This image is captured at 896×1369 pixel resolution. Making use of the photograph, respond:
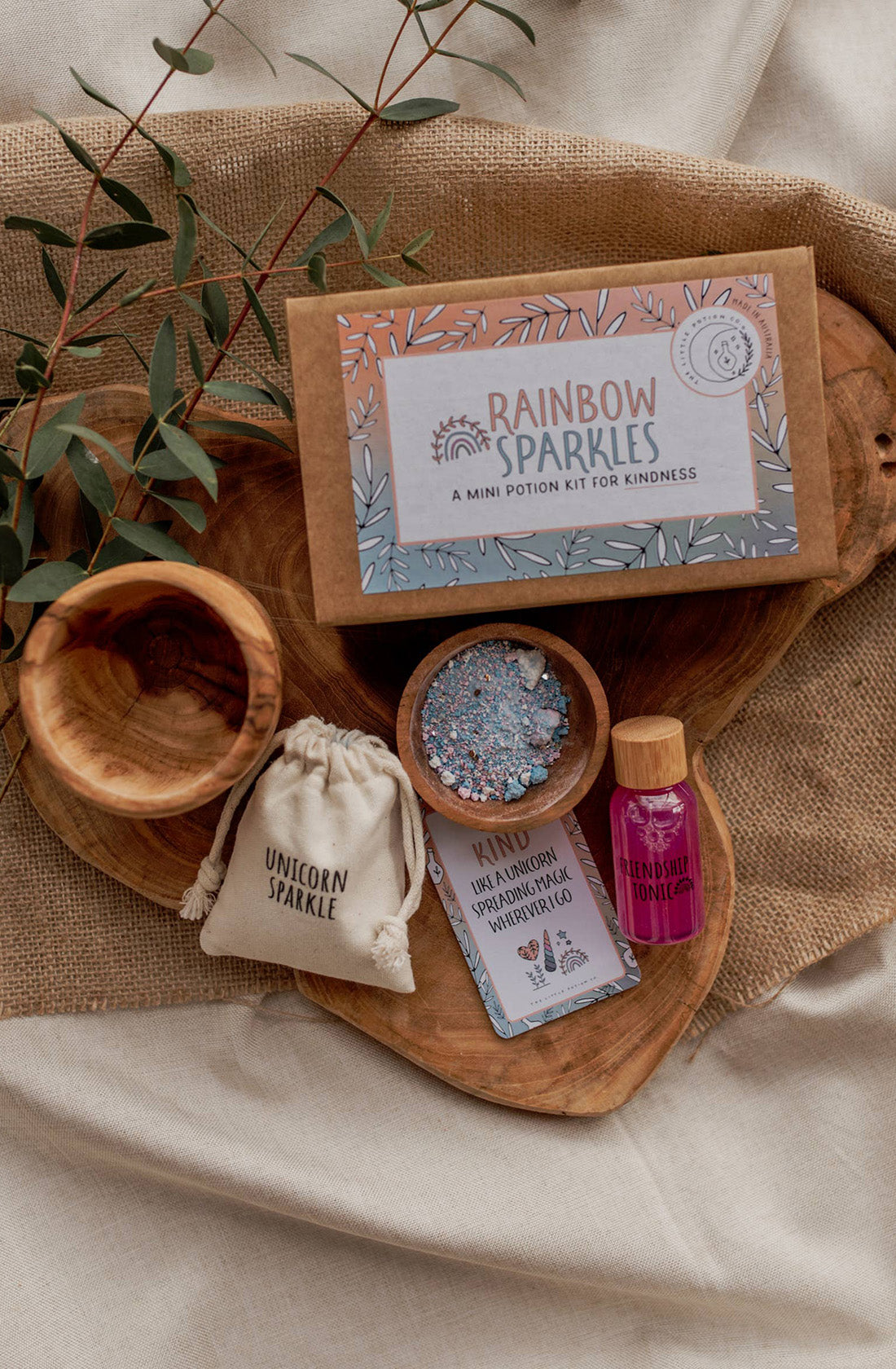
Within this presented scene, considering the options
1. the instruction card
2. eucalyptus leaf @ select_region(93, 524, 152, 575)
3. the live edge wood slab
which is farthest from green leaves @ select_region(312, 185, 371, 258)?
the instruction card

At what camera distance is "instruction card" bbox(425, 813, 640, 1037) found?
44.0 inches

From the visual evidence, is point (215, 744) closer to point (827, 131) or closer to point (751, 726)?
point (751, 726)

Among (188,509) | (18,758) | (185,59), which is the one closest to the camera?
(185,59)

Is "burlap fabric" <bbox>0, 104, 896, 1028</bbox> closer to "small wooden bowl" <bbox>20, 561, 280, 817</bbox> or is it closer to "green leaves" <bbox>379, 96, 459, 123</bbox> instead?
"green leaves" <bbox>379, 96, 459, 123</bbox>

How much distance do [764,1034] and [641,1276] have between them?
0.32m

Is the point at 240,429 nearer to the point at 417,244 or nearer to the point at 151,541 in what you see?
the point at 151,541

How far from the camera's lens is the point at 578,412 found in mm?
972

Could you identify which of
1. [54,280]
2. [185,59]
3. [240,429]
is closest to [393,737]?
[240,429]

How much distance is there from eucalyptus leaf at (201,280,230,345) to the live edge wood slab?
0.14 metres

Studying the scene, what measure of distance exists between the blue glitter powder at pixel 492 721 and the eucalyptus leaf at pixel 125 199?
1.81ft

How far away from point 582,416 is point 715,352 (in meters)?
0.15

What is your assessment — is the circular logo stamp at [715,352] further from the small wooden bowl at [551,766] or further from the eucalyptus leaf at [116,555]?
the eucalyptus leaf at [116,555]

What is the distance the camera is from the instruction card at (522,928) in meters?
1.12

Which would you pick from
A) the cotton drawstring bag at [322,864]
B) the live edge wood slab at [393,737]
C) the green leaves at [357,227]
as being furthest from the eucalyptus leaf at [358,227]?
the cotton drawstring bag at [322,864]
